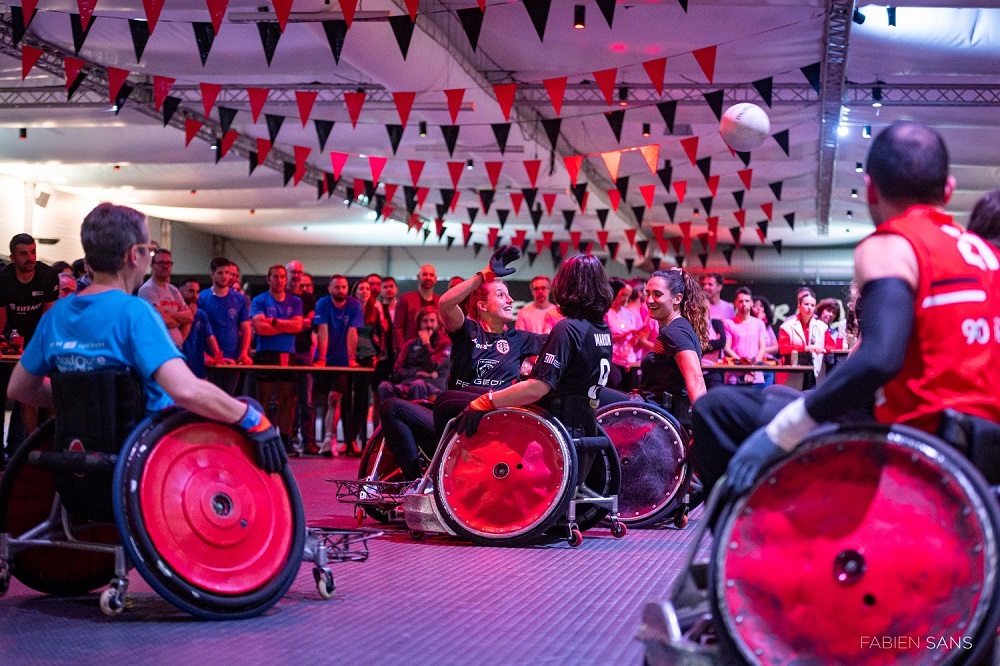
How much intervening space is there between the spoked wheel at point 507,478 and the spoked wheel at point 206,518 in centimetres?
184

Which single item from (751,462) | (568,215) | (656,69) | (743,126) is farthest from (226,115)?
(751,462)

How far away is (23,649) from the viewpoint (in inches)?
118

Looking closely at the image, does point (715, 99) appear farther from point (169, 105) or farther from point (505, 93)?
point (169, 105)

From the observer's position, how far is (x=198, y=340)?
34.2 ft

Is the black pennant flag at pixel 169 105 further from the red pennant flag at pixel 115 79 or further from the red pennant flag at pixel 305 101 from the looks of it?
the red pennant flag at pixel 305 101

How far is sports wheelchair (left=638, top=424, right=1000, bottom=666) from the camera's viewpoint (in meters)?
2.24

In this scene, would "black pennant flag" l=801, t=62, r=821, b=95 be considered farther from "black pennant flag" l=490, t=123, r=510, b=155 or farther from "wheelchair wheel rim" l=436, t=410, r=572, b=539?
"wheelchair wheel rim" l=436, t=410, r=572, b=539

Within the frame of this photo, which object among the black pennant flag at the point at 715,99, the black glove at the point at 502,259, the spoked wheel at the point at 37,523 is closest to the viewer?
the spoked wheel at the point at 37,523

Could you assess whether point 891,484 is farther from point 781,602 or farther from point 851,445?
→ point 781,602

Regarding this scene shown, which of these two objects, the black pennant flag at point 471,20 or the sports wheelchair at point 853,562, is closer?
the sports wheelchair at point 853,562

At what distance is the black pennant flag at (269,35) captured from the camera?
999 centimetres

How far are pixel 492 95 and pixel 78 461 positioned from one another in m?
10.6

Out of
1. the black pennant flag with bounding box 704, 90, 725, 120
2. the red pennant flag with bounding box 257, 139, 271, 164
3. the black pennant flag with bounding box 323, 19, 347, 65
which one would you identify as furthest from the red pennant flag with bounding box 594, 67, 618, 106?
the red pennant flag with bounding box 257, 139, 271, 164

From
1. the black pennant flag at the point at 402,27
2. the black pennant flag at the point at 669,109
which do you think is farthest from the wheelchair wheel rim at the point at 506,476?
the black pennant flag at the point at 669,109
